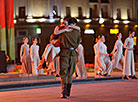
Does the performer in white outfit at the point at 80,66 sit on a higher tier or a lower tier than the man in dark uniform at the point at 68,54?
lower

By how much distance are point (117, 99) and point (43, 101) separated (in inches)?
70.4

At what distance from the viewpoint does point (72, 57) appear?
11.3 m

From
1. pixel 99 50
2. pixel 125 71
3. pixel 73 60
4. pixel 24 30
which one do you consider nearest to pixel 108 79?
pixel 125 71

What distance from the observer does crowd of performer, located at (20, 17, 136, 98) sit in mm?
11258

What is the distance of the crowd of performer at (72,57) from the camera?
11.3 metres

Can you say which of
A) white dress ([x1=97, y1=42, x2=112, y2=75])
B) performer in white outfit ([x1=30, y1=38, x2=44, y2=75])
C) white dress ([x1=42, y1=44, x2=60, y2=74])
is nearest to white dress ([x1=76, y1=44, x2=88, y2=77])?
white dress ([x1=97, y1=42, x2=112, y2=75])

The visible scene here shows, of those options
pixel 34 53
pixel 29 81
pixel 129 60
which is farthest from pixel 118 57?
pixel 29 81

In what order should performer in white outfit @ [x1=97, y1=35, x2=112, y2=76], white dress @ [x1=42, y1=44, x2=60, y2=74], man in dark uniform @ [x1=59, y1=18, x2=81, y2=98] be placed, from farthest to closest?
white dress @ [x1=42, y1=44, x2=60, y2=74], performer in white outfit @ [x1=97, y1=35, x2=112, y2=76], man in dark uniform @ [x1=59, y1=18, x2=81, y2=98]

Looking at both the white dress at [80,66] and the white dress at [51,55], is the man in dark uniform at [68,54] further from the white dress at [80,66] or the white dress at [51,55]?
the white dress at [51,55]

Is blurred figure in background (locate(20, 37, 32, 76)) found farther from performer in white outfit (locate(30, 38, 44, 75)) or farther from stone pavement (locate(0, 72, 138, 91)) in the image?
stone pavement (locate(0, 72, 138, 91))

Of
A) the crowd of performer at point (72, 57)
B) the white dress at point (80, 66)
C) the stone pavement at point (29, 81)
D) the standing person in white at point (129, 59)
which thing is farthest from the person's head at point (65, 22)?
the white dress at point (80, 66)

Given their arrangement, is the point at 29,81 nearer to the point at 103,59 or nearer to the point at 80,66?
the point at 80,66

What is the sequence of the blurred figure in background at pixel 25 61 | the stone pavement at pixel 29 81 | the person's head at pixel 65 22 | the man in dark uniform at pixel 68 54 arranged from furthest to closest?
the blurred figure in background at pixel 25 61
the stone pavement at pixel 29 81
the person's head at pixel 65 22
the man in dark uniform at pixel 68 54

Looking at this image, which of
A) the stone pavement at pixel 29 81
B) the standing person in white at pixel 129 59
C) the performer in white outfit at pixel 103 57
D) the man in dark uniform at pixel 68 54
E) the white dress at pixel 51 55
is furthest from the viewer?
the white dress at pixel 51 55
